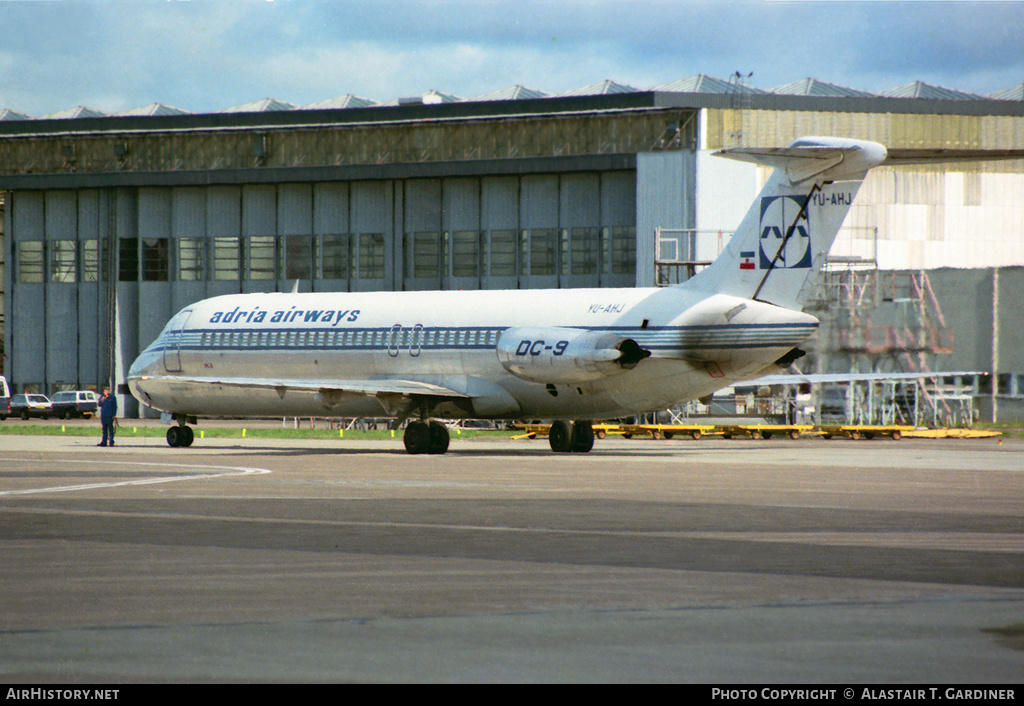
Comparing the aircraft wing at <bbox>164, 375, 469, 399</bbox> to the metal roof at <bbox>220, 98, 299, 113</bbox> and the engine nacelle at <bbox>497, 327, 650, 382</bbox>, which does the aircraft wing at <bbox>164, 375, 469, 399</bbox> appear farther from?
the metal roof at <bbox>220, 98, 299, 113</bbox>

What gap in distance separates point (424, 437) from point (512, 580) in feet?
76.1

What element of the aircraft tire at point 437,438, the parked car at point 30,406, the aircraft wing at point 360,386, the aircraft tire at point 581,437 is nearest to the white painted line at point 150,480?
the aircraft wing at point 360,386

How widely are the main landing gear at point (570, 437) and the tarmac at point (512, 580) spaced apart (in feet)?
37.9

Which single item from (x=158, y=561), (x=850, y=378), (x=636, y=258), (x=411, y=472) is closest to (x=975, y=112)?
(x=636, y=258)

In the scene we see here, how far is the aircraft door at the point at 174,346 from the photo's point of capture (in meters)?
40.3

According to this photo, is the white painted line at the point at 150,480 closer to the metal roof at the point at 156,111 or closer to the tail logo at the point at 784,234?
the tail logo at the point at 784,234

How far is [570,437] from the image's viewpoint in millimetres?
35594

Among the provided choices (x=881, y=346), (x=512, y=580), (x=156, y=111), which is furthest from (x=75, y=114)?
(x=512, y=580)

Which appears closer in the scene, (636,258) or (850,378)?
(850,378)

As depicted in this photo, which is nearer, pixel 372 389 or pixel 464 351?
pixel 372 389

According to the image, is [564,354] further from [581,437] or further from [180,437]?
[180,437]

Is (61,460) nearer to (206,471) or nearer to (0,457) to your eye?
(0,457)

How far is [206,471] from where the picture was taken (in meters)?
26.3
